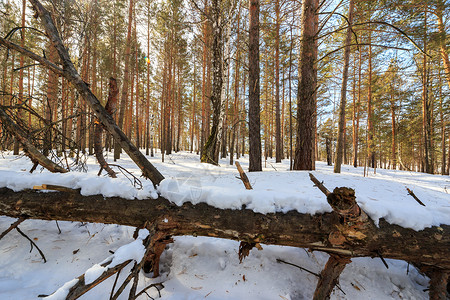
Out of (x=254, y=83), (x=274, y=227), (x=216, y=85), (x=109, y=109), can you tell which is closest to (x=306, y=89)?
(x=254, y=83)

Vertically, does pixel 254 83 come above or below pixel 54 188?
above

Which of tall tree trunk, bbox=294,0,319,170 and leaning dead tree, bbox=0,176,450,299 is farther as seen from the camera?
tall tree trunk, bbox=294,0,319,170

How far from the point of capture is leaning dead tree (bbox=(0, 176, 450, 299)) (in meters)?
1.24

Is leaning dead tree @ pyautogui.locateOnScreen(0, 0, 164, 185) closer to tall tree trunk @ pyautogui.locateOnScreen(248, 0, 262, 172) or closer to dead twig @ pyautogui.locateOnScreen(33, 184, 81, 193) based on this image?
dead twig @ pyautogui.locateOnScreen(33, 184, 81, 193)

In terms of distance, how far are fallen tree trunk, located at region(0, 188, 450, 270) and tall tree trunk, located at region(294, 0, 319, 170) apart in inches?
142

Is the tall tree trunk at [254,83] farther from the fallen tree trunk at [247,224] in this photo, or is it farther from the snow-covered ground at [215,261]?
the fallen tree trunk at [247,224]

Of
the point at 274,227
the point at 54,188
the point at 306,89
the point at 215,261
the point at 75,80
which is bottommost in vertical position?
the point at 215,261

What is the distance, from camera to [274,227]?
130 centimetres

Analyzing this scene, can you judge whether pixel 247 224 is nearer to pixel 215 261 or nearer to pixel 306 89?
pixel 215 261

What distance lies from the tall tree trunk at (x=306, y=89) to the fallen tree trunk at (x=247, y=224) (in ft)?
11.8

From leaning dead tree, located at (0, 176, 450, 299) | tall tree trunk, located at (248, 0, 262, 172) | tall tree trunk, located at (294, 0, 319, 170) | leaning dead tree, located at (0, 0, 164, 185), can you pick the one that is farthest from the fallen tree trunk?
tall tree trunk, located at (248, 0, 262, 172)

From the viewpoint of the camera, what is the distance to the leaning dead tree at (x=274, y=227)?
4.06 feet

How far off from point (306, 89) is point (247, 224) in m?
4.49

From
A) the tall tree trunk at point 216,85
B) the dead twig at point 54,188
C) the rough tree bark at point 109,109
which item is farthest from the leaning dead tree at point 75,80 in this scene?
the tall tree trunk at point 216,85
